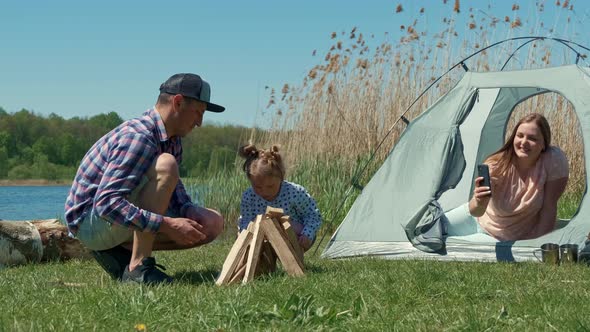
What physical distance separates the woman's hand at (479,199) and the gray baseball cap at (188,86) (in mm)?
1988

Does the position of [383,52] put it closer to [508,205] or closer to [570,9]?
[570,9]

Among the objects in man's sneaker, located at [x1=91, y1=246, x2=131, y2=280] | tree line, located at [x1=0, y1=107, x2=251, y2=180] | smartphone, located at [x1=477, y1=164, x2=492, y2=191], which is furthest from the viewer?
tree line, located at [x1=0, y1=107, x2=251, y2=180]

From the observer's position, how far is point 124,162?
4004mm

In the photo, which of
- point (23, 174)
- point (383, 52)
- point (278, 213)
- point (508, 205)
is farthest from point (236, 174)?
point (23, 174)

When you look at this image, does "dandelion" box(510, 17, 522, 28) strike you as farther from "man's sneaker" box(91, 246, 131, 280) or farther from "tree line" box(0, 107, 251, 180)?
"tree line" box(0, 107, 251, 180)

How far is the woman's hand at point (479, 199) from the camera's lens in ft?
17.6

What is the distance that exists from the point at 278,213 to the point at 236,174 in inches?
182

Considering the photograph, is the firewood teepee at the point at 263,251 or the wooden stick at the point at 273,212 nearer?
the firewood teepee at the point at 263,251

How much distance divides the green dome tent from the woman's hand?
0.19 meters

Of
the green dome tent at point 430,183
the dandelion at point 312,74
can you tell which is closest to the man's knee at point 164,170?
the green dome tent at point 430,183

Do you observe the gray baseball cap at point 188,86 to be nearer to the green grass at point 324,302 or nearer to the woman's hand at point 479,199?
the green grass at point 324,302

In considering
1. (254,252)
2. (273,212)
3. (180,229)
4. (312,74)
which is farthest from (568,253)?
(312,74)

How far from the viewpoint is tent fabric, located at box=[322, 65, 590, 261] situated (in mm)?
5590

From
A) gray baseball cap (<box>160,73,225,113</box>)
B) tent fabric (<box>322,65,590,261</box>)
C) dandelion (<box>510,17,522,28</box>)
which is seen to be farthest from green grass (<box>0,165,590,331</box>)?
dandelion (<box>510,17,522,28</box>)
